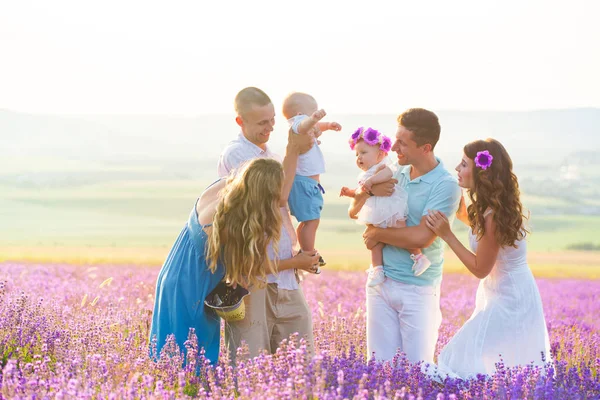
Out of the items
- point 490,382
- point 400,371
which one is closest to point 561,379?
point 490,382

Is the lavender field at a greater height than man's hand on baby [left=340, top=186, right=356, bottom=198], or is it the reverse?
man's hand on baby [left=340, top=186, right=356, bottom=198]

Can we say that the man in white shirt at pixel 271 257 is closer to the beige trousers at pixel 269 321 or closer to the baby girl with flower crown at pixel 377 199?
the beige trousers at pixel 269 321

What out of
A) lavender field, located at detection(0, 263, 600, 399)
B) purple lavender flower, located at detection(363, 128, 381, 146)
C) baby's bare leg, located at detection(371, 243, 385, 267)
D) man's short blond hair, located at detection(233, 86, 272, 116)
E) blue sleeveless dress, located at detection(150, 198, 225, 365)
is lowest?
lavender field, located at detection(0, 263, 600, 399)

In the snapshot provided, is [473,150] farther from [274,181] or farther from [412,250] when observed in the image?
[274,181]

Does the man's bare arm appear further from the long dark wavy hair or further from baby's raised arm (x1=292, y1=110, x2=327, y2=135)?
baby's raised arm (x1=292, y1=110, x2=327, y2=135)

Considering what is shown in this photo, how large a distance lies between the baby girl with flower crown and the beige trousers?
23.1 inches

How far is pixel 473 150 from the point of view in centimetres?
510

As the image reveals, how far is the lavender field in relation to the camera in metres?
3.64

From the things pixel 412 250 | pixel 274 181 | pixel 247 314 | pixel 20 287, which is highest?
pixel 274 181

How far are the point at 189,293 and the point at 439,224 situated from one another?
5.47 ft

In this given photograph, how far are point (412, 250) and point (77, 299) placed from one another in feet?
13.1

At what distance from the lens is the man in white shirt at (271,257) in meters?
4.84

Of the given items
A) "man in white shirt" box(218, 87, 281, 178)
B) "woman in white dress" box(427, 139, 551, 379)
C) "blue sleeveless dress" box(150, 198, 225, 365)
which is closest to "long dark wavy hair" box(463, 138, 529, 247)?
"woman in white dress" box(427, 139, 551, 379)

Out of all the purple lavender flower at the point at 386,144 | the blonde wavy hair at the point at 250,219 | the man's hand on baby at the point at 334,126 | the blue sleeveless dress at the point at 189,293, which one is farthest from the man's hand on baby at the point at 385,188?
the blue sleeveless dress at the point at 189,293
